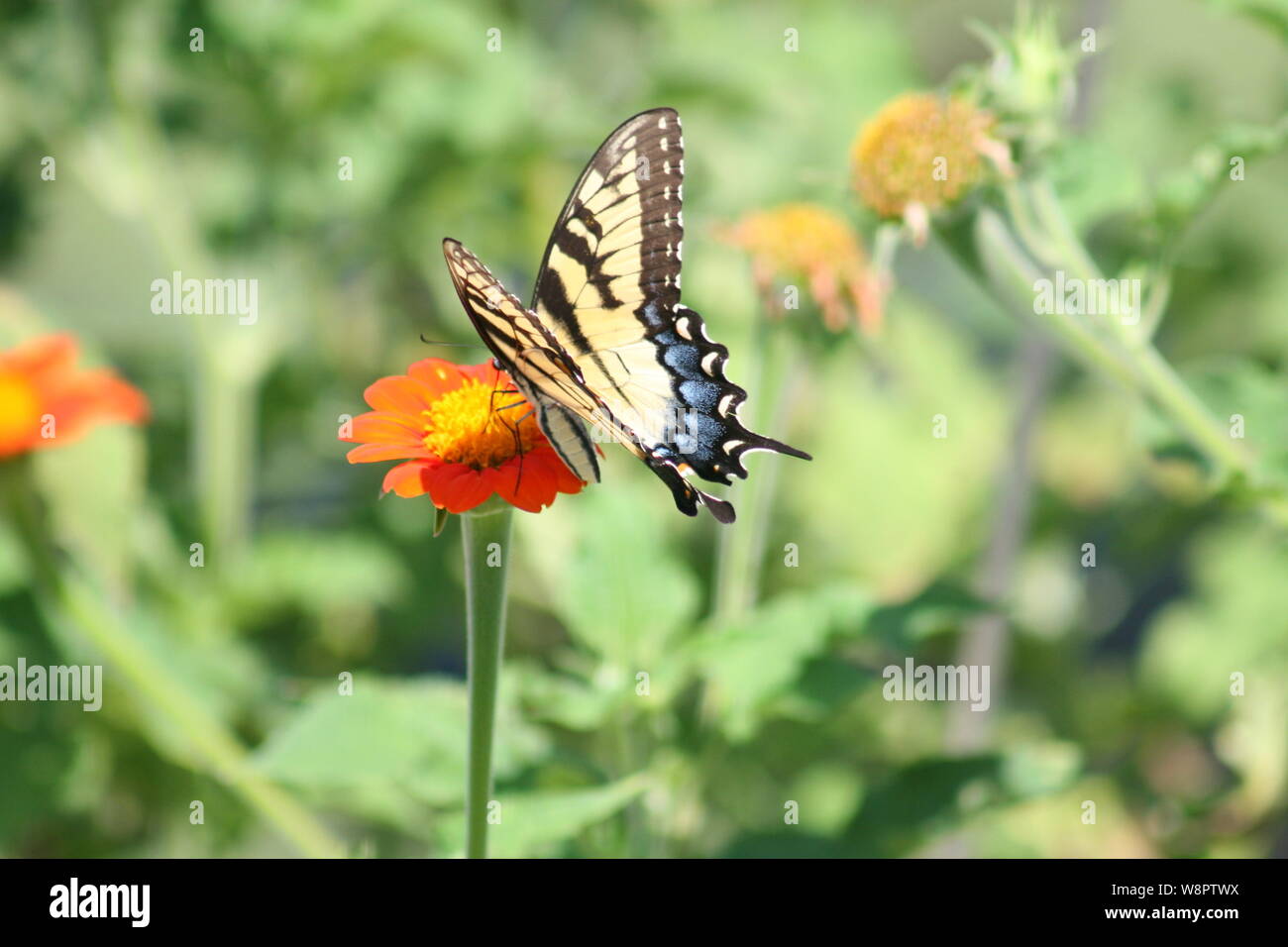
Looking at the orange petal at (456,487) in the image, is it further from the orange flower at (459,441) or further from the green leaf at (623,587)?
the green leaf at (623,587)

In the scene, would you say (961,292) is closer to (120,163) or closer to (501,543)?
(120,163)

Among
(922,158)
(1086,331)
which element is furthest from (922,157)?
(1086,331)

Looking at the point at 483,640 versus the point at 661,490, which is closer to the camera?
the point at 483,640

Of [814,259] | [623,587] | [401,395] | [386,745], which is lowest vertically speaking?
[386,745]

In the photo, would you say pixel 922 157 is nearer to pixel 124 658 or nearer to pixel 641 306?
pixel 641 306

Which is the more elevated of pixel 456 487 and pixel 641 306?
pixel 641 306

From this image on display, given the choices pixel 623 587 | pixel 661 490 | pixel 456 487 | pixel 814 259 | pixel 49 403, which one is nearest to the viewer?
pixel 456 487
